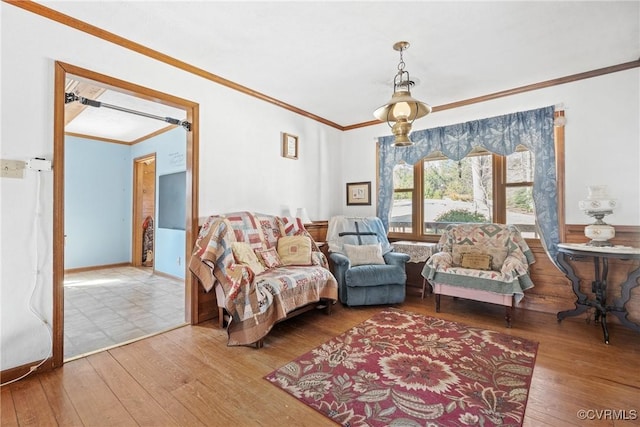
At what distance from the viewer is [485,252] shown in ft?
11.1

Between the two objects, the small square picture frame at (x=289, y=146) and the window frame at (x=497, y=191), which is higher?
the small square picture frame at (x=289, y=146)

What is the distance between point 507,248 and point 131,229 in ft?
21.0

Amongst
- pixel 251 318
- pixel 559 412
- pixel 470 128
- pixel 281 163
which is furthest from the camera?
pixel 281 163

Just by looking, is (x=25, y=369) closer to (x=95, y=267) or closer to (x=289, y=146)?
(x=289, y=146)

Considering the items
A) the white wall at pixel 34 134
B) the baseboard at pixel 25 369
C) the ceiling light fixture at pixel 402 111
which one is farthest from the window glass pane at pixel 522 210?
the baseboard at pixel 25 369

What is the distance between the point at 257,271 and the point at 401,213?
8.32 ft

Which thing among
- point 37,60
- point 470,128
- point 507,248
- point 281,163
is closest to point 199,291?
point 281,163

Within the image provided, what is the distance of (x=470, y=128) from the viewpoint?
3.77 meters

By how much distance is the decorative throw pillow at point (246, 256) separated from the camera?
274 centimetres

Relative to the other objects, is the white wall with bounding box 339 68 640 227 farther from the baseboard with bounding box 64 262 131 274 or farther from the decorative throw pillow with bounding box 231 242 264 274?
the baseboard with bounding box 64 262 131 274

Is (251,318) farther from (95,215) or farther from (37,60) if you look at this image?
(95,215)

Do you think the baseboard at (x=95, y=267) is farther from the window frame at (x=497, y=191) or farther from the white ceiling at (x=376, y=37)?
the window frame at (x=497, y=191)

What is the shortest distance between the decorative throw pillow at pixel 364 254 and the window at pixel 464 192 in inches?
35.9

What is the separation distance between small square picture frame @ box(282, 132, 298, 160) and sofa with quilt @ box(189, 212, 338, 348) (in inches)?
39.8
